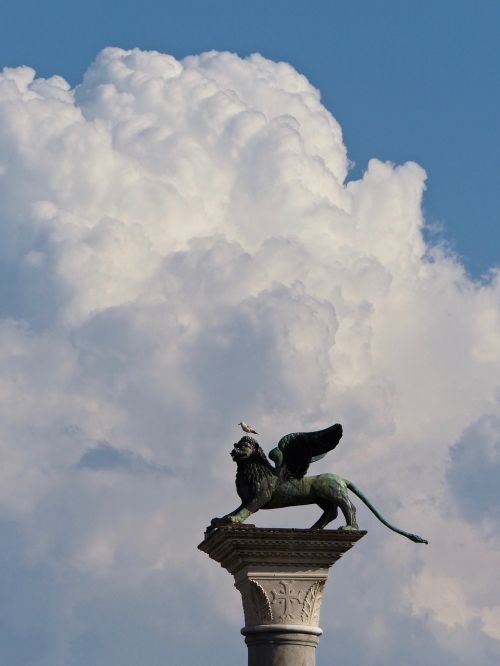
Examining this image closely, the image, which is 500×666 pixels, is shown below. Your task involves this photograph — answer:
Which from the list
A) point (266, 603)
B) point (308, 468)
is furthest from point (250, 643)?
point (308, 468)

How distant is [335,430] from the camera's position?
32000mm

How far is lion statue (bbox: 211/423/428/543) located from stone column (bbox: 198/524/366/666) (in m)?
0.65

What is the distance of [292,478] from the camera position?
3219 cm

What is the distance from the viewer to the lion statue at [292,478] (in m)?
32.0

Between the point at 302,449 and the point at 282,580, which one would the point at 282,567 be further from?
the point at 302,449

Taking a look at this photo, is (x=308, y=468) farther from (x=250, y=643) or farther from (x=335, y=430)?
(x=250, y=643)

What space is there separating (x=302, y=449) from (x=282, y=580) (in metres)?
2.19

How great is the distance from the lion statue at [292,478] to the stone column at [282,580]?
2.13ft

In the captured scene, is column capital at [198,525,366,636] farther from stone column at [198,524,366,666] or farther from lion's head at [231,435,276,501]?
lion's head at [231,435,276,501]

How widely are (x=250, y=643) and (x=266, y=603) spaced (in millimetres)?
770

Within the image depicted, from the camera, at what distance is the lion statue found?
105 feet

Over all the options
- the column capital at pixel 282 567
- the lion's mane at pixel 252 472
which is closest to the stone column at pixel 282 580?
the column capital at pixel 282 567

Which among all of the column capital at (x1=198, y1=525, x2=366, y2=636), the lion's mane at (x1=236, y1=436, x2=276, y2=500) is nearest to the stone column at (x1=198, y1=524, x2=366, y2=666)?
the column capital at (x1=198, y1=525, x2=366, y2=636)

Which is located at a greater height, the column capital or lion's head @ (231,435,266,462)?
lion's head @ (231,435,266,462)
